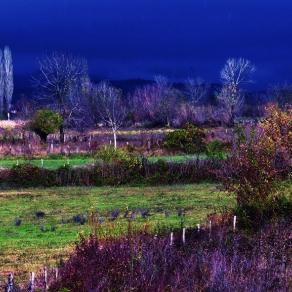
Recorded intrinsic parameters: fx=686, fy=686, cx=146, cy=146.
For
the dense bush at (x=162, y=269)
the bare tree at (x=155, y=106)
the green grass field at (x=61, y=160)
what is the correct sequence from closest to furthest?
the dense bush at (x=162, y=269), the green grass field at (x=61, y=160), the bare tree at (x=155, y=106)

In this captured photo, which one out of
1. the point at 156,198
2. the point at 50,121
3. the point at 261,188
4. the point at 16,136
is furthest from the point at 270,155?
the point at 16,136

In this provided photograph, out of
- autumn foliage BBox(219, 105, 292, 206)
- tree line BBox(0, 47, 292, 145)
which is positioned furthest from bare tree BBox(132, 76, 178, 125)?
autumn foliage BBox(219, 105, 292, 206)

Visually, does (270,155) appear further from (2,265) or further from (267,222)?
(2,265)

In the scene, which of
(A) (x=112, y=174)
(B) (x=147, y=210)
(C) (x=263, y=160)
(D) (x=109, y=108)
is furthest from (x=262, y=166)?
(D) (x=109, y=108)

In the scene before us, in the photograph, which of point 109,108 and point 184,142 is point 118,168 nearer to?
point 184,142

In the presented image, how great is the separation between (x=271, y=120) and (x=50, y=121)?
3994 cm

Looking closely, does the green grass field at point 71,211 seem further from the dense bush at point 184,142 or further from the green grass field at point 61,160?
the dense bush at point 184,142

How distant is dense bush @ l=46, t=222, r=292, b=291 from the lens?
1417 cm

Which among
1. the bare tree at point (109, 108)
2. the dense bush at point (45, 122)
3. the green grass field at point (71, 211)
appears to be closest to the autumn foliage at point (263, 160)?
the green grass field at point (71, 211)

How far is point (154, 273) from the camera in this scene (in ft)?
47.8

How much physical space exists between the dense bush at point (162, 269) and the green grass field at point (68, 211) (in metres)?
3.01

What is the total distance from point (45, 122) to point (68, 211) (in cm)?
2770

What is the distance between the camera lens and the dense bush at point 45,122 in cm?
6129

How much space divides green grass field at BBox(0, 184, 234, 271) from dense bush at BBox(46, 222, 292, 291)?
3008 millimetres
